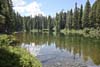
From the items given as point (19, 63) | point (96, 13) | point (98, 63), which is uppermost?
point (96, 13)

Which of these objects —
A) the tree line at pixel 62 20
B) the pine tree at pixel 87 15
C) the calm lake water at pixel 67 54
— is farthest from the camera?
the pine tree at pixel 87 15

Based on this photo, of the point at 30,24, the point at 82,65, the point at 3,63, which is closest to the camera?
the point at 3,63

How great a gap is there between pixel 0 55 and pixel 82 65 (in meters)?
10.8

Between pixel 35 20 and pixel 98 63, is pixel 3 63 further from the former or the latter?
pixel 35 20

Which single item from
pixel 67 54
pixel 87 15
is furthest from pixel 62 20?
pixel 67 54

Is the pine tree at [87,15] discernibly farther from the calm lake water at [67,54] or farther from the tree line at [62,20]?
the calm lake water at [67,54]

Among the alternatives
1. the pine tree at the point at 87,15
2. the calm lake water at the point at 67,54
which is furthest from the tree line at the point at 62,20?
the calm lake water at the point at 67,54

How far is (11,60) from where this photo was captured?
13.1 meters

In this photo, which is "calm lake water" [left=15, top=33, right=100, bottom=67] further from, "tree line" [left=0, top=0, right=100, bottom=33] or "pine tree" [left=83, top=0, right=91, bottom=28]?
"pine tree" [left=83, top=0, right=91, bottom=28]

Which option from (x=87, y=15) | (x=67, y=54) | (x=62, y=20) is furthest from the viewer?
(x=62, y=20)

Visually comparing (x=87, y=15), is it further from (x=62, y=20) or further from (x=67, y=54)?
(x=67, y=54)

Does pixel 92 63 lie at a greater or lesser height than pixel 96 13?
lesser

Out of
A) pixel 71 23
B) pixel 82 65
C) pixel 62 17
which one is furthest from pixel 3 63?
pixel 62 17

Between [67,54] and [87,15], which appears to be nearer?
[67,54]
